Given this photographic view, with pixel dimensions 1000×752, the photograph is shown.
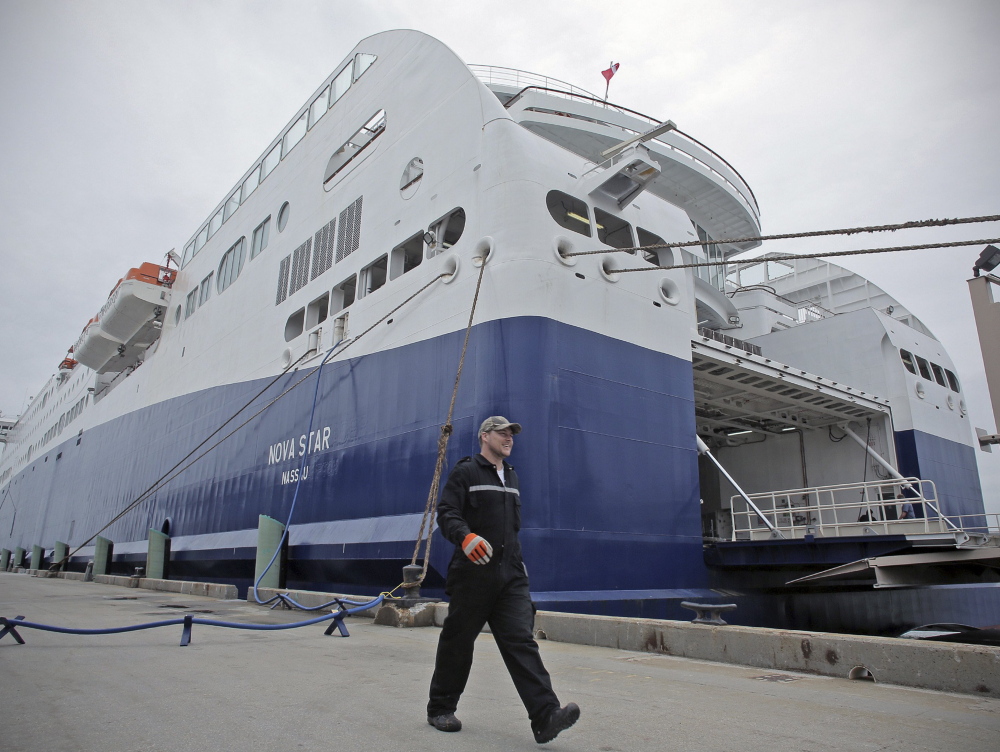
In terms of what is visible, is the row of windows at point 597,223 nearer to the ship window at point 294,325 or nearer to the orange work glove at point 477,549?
the ship window at point 294,325

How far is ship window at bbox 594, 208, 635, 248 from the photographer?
10.4m

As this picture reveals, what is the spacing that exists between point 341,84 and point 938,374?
15513 millimetres

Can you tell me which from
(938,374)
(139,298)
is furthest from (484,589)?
(139,298)

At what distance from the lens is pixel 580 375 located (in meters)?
8.71

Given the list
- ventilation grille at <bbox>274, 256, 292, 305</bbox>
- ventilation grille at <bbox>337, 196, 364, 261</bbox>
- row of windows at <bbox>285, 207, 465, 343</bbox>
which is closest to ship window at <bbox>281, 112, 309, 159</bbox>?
ventilation grille at <bbox>274, 256, 292, 305</bbox>

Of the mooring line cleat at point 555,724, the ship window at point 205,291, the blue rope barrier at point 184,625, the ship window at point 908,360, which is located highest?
the ship window at point 205,291

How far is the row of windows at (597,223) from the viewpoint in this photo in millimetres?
9812

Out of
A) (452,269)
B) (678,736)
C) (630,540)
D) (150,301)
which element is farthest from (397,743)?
(150,301)

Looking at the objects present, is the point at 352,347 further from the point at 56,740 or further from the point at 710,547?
the point at 56,740

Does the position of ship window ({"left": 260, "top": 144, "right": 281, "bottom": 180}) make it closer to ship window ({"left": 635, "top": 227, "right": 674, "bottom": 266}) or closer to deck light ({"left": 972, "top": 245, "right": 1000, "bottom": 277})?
ship window ({"left": 635, "top": 227, "right": 674, "bottom": 266})

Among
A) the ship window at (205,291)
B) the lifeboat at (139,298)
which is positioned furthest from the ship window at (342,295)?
the lifeboat at (139,298)

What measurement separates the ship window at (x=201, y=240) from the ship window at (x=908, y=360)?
1914 cm

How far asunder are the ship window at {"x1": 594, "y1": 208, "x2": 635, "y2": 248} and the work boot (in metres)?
8.54

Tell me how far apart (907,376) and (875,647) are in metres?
12.8
